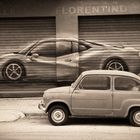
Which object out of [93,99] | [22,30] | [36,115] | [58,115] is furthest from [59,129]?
[22,30]

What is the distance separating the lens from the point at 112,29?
18312 mm

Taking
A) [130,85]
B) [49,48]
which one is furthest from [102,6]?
[130,85]

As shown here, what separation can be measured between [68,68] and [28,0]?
3264 millimetres

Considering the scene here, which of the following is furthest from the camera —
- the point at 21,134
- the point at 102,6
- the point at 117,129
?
the point at 102,6

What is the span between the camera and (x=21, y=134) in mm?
11523

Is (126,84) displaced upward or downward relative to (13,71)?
downward

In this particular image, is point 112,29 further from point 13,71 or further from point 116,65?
point 13,71

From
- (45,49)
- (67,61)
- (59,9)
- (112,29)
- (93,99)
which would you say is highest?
(59,9)

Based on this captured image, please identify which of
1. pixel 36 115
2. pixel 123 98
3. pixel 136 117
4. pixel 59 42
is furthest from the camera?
pixel 59 42

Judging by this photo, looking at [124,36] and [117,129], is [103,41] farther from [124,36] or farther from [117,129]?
[117,129]

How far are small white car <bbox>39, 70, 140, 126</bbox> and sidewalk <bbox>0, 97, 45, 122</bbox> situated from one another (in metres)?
1.79

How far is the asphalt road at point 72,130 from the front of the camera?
1114cm

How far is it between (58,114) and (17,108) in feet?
11.1

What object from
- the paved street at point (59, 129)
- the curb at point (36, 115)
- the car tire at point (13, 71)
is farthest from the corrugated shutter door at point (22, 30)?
the curb at point (36, 115)
